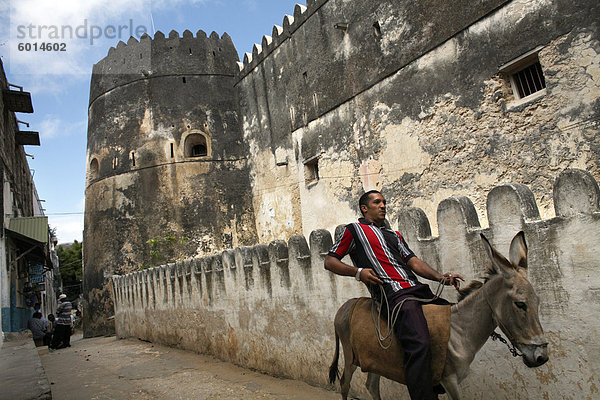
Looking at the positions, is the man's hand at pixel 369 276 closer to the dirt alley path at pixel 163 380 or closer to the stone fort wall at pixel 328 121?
the stone fort wall at pixel 328 121

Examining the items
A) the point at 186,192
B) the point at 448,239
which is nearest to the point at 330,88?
the point at 186,192

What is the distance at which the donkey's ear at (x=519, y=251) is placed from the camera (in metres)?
2.72

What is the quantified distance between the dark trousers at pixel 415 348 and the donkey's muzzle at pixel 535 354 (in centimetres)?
53

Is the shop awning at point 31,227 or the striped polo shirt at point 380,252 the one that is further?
the shop awning at point 31,227

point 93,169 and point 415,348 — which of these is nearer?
point 415,348

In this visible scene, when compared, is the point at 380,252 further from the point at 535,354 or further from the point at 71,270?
the point at 71,270

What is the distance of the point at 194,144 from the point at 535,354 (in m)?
16.0

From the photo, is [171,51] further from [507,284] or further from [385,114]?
[507,284]

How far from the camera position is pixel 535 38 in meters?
7.90

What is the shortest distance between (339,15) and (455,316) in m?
10.5

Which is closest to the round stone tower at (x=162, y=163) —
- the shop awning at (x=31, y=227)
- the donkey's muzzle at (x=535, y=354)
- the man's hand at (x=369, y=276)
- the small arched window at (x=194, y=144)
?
the small arched window at (x=194, y=144)

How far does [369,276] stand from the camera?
9.96ft

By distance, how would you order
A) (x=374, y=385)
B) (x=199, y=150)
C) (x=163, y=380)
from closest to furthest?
(x=374, y=385) < (x=163, y=380) < (x=199, y=150)

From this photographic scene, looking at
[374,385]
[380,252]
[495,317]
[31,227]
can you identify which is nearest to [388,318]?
[380,252]
